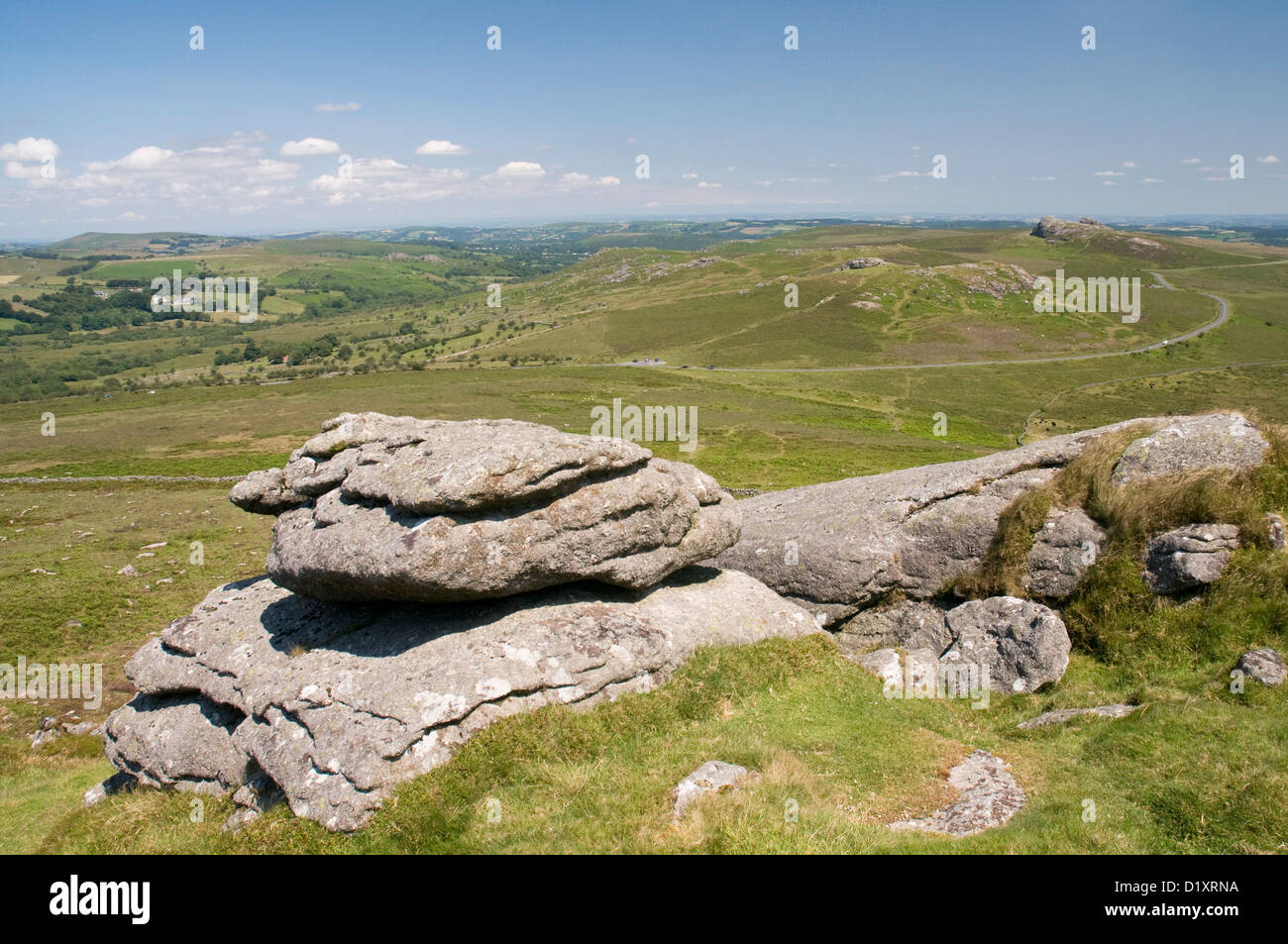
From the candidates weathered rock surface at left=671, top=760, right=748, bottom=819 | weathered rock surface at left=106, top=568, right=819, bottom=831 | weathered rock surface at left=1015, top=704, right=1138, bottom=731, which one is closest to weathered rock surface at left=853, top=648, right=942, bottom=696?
weathered rock surface at left=106, top=568, right=819, bottom=831

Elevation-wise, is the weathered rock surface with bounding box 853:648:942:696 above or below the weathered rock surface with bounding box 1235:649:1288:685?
below

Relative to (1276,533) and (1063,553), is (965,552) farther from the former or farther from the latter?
(1276,533)

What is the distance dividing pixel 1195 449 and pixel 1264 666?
7843 millimetres

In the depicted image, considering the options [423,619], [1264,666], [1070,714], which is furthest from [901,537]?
[423,619]

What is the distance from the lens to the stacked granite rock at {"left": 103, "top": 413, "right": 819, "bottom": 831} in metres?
13.9

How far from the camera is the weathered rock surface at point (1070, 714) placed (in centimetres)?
1374

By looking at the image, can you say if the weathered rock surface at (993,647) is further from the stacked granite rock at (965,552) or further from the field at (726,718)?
the field at (726,718)

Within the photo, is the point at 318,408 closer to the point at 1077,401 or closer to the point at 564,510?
the point at 564,510

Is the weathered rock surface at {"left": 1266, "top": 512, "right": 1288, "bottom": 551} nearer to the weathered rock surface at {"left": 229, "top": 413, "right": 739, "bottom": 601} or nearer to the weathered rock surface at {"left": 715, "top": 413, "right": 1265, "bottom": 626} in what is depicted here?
the weathered rock surface at {"left": 715, "top": 413, "right": 1265, "bottom": 626}

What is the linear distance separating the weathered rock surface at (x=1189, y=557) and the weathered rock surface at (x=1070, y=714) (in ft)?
13.5

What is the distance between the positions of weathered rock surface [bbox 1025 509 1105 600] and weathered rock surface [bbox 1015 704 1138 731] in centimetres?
454


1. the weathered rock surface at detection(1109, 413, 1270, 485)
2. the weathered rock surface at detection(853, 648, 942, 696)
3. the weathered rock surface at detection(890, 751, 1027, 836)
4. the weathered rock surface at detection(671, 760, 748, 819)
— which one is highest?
the weathered rock surface at detection(1109, 413, 1270, 485)

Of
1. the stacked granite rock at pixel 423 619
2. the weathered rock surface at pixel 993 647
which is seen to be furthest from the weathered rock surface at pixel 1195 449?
the stacked granite rock at pixel 423 619
